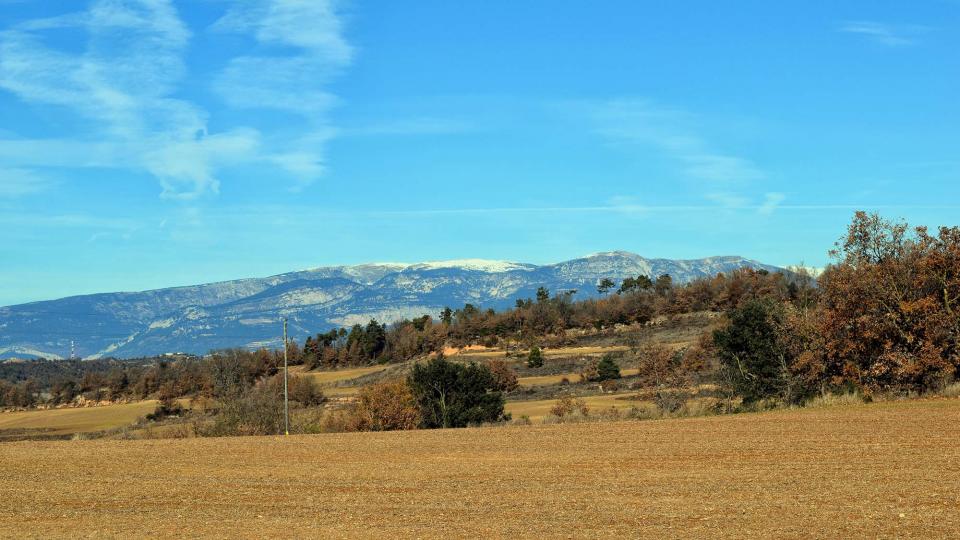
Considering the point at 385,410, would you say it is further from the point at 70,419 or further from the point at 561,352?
the point at 561,352

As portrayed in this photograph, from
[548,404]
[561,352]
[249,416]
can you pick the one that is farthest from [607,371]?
[249,416]

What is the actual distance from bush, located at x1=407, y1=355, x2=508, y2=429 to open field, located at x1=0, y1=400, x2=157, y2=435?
34.6 metres

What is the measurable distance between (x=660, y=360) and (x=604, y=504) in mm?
39282

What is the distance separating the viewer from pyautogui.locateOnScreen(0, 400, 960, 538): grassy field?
16.3m

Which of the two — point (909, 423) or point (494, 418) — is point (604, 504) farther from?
point (494, 418)

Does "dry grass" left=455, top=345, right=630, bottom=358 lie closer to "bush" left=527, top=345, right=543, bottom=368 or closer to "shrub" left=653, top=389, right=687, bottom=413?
"bush" left=527, top=345, right=543, bottom=368

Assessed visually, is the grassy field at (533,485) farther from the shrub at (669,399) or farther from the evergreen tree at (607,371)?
the evergreen tree at (607,371)

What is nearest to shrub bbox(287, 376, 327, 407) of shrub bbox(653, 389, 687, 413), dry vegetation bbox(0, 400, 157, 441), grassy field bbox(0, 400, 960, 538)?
dry vegetation bbox(0, 400, 157, 441)

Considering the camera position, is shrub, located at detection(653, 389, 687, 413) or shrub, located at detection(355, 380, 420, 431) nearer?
shrub, located at detection(355, 380, 420, 431)

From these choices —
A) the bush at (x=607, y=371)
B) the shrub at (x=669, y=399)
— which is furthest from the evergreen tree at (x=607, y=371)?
the shrub at (x=669, y=399)

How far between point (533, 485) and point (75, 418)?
8063 centimetres

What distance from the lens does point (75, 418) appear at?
302ft

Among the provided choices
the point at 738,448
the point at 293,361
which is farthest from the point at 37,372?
the point at 738,448

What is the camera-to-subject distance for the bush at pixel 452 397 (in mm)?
52656
